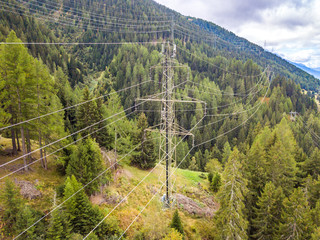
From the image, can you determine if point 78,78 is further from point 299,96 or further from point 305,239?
point 299,96

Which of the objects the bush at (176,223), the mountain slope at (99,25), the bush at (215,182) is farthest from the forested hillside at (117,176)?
the mountain slope at (99,25)

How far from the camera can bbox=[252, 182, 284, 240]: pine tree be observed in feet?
72.8

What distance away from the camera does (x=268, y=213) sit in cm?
2242

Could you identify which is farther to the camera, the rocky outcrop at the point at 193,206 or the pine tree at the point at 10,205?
the rocky outcrop at the point at 193,206

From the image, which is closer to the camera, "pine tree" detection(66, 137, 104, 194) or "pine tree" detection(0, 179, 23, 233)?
"pine tree" detection(0, 179, 23, 233)

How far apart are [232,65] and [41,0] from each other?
170 metres

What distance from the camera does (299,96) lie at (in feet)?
337

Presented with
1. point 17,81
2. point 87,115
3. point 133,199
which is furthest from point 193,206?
point 17,81

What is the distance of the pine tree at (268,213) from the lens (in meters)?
22.2

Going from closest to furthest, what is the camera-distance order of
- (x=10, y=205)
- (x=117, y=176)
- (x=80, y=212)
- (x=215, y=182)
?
1. (x=10, y=205)
2. (x=80, y=212)
3. (x=117, y=176)
4. (x=215, y=182)

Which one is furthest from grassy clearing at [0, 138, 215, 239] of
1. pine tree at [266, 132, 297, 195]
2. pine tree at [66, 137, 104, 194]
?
pine tree at [266, 132, 297, 195]

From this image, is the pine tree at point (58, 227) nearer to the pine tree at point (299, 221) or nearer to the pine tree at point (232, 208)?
the pine tree at point (232, 208)

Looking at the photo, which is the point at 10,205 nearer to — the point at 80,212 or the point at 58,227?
the point at 58,227

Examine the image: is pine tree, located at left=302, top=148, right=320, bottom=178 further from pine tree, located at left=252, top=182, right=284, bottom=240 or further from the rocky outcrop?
the rocky outcrop
